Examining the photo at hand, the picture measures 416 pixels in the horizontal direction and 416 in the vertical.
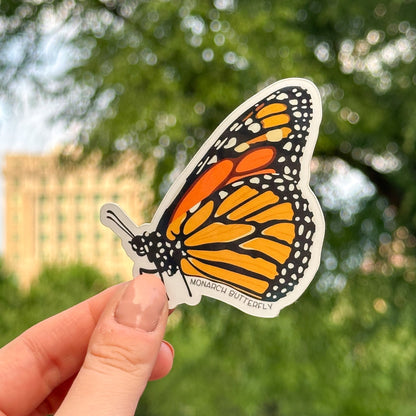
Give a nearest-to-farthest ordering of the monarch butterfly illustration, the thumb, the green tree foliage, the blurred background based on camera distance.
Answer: the thumb, the monarch butterfly illustration, the blurred background, the green tree foliage

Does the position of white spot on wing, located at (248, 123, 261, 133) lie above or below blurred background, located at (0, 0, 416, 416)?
above

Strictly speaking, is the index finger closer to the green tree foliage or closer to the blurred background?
the blurred background

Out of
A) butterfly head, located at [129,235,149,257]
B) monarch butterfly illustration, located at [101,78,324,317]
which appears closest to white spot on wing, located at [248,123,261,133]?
monarch butterfly illustration, located at [101,78,324,317]

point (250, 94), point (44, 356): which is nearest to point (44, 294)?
point (250, 94)

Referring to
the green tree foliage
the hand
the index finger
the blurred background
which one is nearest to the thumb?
the hand

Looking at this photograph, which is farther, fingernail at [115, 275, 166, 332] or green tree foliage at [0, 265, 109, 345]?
green tree foliage at [0, 265, 109, 345]

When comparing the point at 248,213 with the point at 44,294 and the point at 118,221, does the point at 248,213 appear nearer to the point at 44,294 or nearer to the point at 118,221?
the point at 118,221

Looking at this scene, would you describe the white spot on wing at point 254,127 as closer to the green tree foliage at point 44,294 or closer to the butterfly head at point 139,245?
the butterfly head at point 139,245

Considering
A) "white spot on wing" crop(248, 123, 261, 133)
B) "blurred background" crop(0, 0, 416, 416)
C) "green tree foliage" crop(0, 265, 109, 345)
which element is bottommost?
"green tree foliage" crop(0, 265, 109, 345)

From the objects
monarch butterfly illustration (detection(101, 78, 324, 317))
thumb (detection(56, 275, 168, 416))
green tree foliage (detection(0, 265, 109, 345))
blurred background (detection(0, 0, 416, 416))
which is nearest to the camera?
thumb (detection(56, 275, 168, 416))
